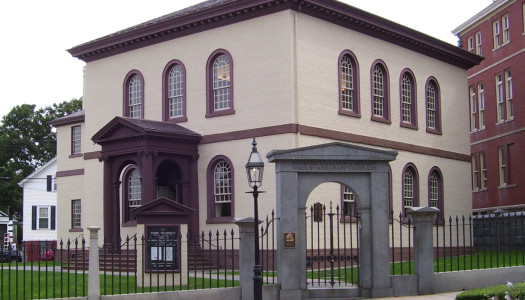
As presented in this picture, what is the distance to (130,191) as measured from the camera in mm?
30281

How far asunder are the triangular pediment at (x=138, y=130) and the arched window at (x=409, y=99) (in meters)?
8.75

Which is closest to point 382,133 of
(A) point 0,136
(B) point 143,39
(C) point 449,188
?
(C) point 449,188

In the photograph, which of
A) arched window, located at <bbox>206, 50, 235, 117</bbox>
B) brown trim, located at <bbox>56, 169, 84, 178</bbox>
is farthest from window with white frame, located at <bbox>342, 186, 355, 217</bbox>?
brown trim, located at <bbox>56, 169, 84, 178</bbox>

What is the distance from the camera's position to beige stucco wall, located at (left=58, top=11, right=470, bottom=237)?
2616cm

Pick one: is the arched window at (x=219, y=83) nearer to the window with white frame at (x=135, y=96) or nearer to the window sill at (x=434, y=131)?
the window with white frame at (x=135, y=96)

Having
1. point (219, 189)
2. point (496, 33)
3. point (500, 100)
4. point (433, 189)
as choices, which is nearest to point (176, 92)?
point (219, 189)

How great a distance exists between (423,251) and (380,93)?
13.0 metres

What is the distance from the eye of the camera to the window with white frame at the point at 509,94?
3994cm

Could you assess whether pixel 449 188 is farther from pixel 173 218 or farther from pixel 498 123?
pixel 173 218

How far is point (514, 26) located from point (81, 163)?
22582 millimetres

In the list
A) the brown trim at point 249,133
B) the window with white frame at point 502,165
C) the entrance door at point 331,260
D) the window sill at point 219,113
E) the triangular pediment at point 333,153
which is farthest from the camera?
the window with white frame at point 502,165

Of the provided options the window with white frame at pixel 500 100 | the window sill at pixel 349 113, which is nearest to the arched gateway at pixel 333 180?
the window sill at pixel 349 113

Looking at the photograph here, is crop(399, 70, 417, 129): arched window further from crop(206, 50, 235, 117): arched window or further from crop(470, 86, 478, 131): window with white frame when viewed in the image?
crop(470, 86, 478, 131): window with white frame

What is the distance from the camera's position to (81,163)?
120ft
